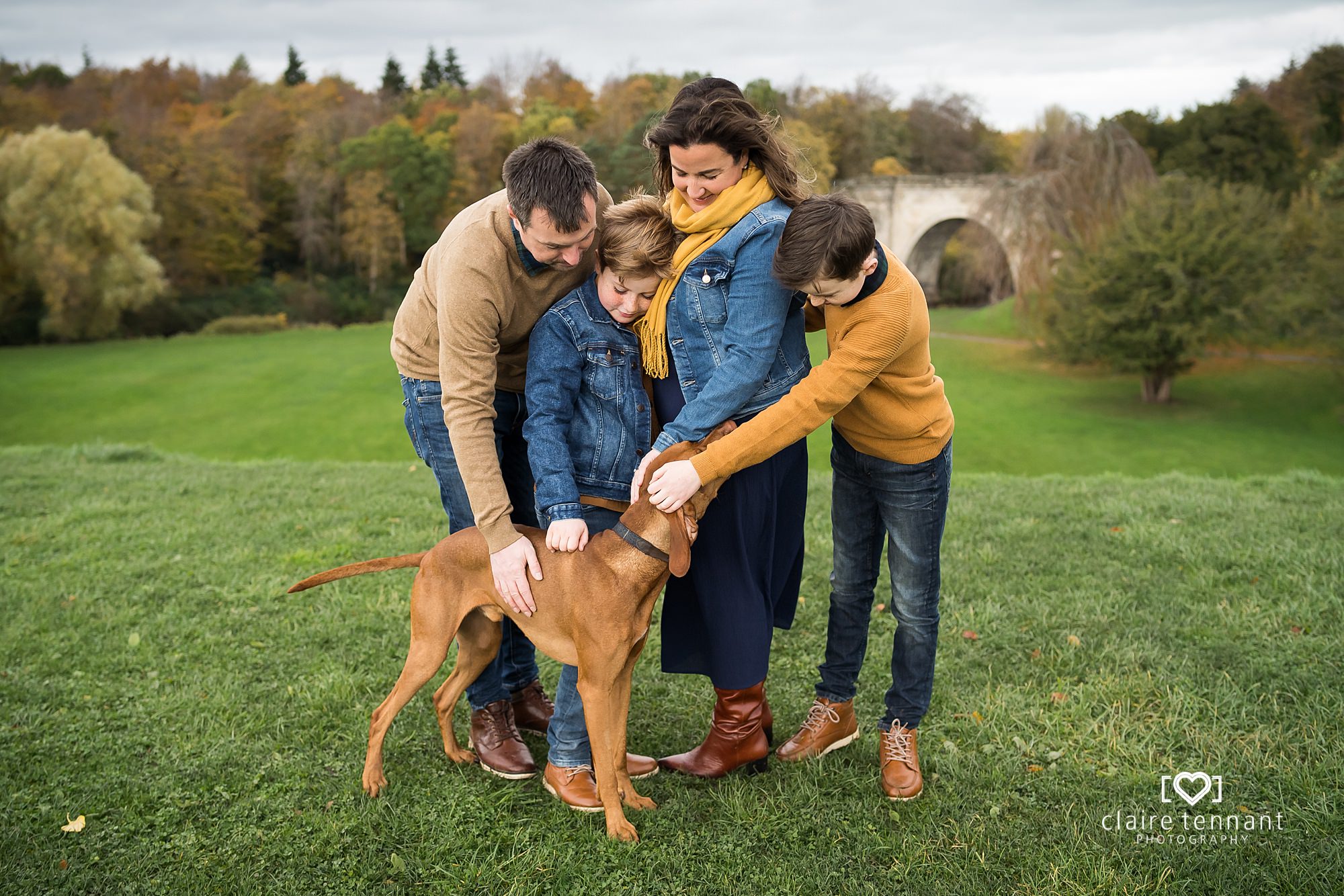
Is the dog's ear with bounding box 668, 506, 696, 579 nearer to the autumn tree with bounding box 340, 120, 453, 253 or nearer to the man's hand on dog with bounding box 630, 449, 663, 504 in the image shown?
the man's hand on dog with bounding box 630, 449, 663, 504

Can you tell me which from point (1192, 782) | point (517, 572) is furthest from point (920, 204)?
point (517, 572)

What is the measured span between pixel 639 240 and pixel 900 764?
243cm

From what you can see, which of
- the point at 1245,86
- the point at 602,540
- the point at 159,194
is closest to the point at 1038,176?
the point at 602,540

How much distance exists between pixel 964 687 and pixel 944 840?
1357 millimetres

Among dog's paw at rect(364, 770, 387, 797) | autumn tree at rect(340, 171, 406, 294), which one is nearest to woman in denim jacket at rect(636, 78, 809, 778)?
Answer: dog's paw at rect(364, 770, 387, 797)

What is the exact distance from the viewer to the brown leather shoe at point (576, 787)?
12.1 feet

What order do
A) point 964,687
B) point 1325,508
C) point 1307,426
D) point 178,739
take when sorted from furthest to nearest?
point 1307,426 → point 1325,508 → point 964,687 → point 178,739

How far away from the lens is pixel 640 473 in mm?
3217

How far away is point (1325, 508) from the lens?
295 inches

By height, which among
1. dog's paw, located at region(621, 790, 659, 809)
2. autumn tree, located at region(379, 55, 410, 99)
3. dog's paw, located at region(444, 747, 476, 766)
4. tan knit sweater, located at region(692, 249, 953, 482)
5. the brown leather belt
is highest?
autumn tree, located at region(379, 55, 410, 99)

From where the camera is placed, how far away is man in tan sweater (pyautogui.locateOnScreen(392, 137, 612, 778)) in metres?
3.11

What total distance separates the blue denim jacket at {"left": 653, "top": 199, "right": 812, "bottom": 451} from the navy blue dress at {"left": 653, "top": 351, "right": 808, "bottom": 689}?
176 millimetres

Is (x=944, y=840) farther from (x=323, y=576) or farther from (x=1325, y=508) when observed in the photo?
(x=1325, y=508)

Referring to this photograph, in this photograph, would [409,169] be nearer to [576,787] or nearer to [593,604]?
[576,787]
